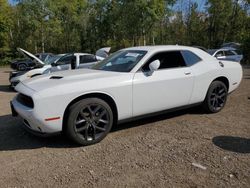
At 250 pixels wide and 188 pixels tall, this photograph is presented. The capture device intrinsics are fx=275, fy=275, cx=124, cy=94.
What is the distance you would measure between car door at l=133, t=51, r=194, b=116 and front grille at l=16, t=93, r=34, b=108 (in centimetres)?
164

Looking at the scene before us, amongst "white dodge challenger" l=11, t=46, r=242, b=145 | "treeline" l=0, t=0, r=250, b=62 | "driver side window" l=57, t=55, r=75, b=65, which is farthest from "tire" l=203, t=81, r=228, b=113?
"treeline" l=0, t=0, r=250, b=62

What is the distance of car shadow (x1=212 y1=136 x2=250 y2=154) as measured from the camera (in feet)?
13.2

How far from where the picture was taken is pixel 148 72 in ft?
15.6

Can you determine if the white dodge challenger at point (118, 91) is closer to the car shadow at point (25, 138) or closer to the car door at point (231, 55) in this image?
the car shadow at point (25, 138)

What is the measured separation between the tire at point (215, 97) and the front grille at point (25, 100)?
3.45m

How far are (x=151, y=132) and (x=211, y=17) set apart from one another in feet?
101

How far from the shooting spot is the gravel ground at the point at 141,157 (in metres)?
3.28

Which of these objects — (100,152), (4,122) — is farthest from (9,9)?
(100,152)

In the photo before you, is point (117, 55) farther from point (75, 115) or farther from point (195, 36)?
point (195, 36)

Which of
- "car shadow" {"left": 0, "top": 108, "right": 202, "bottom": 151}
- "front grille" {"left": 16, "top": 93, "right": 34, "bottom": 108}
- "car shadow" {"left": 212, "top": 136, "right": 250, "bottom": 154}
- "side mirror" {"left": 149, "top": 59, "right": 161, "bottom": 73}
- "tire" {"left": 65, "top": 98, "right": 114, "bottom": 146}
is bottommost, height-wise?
"car shadow" {"left": 0, "top": 108, "right": 202, "bottom": 151}

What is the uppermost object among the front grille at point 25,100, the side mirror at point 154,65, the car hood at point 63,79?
the side mirror at point 154,65

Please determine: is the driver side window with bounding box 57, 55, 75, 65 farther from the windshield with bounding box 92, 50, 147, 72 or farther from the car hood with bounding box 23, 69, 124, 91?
the car hood with bounding box 23, 69, 124, 91

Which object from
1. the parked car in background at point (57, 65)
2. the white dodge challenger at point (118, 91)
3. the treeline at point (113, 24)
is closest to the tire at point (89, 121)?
the white dodge challenger at point (118, 91)

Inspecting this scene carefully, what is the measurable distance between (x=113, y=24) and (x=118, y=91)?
3172 centimetres
